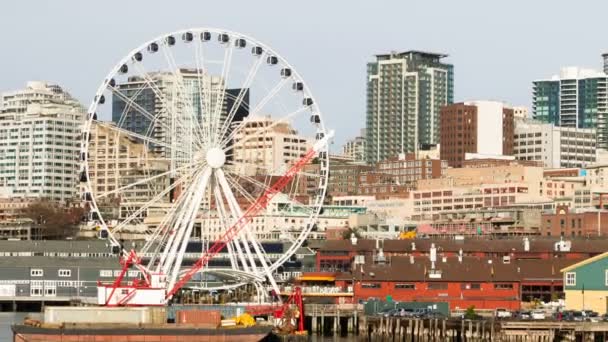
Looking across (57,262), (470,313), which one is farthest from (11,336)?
(57,262)

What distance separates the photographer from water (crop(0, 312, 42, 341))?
104 metres

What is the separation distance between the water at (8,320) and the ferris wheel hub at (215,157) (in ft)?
42.7

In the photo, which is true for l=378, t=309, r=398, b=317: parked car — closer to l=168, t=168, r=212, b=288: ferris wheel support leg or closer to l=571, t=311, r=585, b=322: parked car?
l=571, t=311, r=585, b=322: parked car

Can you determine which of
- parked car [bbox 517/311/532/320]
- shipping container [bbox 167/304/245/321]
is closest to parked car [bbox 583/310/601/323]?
parked car [bbox 517/311/532/320]

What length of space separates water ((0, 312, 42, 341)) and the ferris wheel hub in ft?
42.7

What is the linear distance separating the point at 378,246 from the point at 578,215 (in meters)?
51.4

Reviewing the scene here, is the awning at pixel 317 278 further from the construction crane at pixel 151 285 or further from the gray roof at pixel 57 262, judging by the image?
the gray roof at pixel 57 262

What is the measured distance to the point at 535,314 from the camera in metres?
94.1

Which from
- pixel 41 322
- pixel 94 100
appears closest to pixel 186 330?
pixel 41 322

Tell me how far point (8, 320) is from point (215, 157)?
113ft

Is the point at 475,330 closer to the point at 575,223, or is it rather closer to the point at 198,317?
the point at 198,317

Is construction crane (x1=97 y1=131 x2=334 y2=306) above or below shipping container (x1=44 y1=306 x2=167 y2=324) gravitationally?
above

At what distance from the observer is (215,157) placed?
102125mm

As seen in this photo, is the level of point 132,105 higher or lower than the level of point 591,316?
higher
